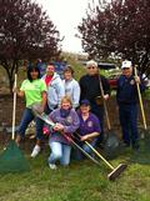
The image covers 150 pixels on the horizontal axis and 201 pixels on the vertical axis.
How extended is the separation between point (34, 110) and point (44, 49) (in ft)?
22.1

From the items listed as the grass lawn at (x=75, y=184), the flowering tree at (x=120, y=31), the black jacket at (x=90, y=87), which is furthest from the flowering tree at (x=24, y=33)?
the grass lawn at (x=75, y=184)

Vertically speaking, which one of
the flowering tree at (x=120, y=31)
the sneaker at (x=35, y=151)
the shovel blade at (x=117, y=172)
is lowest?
the shovel blade at (x=117, y=172)

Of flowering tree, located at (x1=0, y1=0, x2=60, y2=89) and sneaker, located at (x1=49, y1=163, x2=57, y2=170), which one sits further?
flowering tree, located at (x1=0, y1=0, x2=60, y2=89)

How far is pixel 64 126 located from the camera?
935 cm

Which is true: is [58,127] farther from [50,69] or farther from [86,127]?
[50,69]

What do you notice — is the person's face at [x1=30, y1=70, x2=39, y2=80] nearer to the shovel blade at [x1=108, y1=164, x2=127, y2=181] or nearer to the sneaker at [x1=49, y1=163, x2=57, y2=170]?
the sneaker at [x1=49, y1=163, x2=57, y2=170]

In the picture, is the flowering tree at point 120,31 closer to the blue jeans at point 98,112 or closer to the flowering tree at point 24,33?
the flowering tree at point 24,33

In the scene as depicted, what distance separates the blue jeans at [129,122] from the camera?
419 inches

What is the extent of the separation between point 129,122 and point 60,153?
2238 millimetres

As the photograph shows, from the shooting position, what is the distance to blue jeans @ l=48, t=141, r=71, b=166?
908cm

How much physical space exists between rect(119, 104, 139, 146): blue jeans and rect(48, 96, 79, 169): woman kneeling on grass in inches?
62.7

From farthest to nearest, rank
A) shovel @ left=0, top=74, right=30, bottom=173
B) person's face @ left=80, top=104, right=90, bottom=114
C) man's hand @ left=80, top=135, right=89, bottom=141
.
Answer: person's face @ left=80, top=104, right=90, bottom=114, man's hand @ left=80, top=135, right=89, bottom=141, shovel @ left=0, top=74, right=30, bottom=173

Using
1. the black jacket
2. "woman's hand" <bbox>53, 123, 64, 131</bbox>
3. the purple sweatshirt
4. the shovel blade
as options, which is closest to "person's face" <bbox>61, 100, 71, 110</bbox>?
the purple sweatshirt

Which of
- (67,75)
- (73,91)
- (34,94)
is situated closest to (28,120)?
(34,94)
